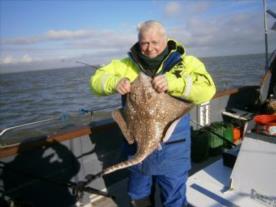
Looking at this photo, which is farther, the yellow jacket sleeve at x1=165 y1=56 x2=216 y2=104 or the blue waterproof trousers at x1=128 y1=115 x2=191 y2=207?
the blue waterproof trousers at x1=128 y1=115 x2=191 y2=207

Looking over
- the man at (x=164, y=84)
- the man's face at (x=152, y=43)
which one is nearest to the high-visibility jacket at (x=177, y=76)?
the man at (x=164, y=84)

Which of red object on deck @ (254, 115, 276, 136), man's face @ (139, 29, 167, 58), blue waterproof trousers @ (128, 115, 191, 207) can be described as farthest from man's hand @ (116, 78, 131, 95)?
red object on deck @ (254, 115, 276, 136)

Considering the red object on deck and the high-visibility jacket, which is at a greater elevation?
the high-visibility jacket

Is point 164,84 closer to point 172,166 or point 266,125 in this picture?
point 172,166

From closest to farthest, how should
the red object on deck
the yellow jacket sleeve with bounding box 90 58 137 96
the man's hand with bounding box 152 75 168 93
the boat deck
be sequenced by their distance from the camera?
the man's hand with bounding box 152 75 168 93 < the yellow jacket sleeve with bounding box 90 58 137 96 < the red object on deck < the boat deck

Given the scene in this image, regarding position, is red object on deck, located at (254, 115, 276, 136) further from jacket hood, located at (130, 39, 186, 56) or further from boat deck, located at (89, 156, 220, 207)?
boat deck, located at (89, 156, 220, 207)

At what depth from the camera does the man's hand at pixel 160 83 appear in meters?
2.33

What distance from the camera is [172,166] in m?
2.93

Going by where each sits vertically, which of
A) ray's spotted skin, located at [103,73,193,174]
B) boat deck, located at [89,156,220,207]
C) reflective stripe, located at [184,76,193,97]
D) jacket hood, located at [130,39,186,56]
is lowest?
A: boat deck, located at [89,156,220,207]

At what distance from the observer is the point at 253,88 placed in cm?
804

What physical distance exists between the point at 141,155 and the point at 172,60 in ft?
2.88

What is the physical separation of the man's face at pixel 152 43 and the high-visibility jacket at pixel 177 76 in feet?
0.35

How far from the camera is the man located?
2516mm

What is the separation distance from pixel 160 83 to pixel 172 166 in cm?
97
